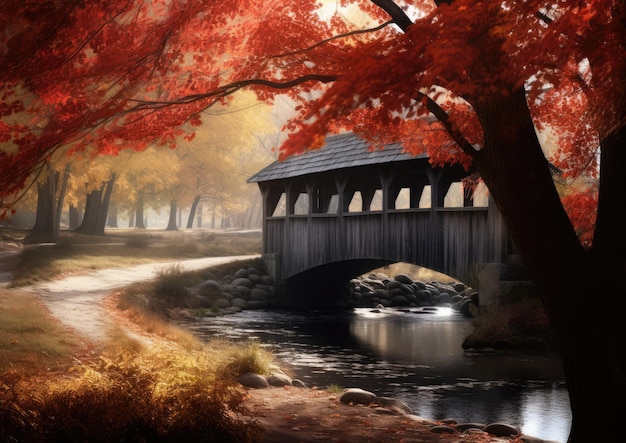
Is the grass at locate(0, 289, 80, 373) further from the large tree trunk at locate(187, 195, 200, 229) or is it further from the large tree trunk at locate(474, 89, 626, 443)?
the large tree trunk at locate(187, 195, 200, 229)

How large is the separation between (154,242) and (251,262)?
8.53 metres

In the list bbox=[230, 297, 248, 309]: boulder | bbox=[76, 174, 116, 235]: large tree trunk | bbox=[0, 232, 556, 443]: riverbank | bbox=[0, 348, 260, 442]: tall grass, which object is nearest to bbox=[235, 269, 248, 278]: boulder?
bbox=[230, 297, 248, 309]: boulder

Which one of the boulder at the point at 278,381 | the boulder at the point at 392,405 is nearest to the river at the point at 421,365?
the boulder at the point at 392,405

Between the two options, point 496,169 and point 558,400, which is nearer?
point 496,169

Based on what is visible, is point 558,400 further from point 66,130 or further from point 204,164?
point 204,164

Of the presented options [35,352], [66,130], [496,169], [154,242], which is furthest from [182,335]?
[154,242]

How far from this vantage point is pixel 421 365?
1252 cm

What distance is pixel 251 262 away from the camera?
2430 centimetres

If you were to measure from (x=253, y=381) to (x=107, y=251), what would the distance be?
18614 millimetres

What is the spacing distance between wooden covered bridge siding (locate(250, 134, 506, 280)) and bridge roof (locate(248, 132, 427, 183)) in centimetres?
4

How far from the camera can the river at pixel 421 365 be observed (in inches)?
358

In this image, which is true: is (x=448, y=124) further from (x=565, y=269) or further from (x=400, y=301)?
(x=400, y=301)

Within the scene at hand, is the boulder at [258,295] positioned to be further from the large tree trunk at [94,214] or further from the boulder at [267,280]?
the large tree trunk at [94,214]

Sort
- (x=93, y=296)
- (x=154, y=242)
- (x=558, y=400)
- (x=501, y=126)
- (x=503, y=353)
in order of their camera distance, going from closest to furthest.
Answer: (x=501, y=126), (x=558, y=400), (x=503, y=353), (x=93, y=296), (x=154, y=242)
